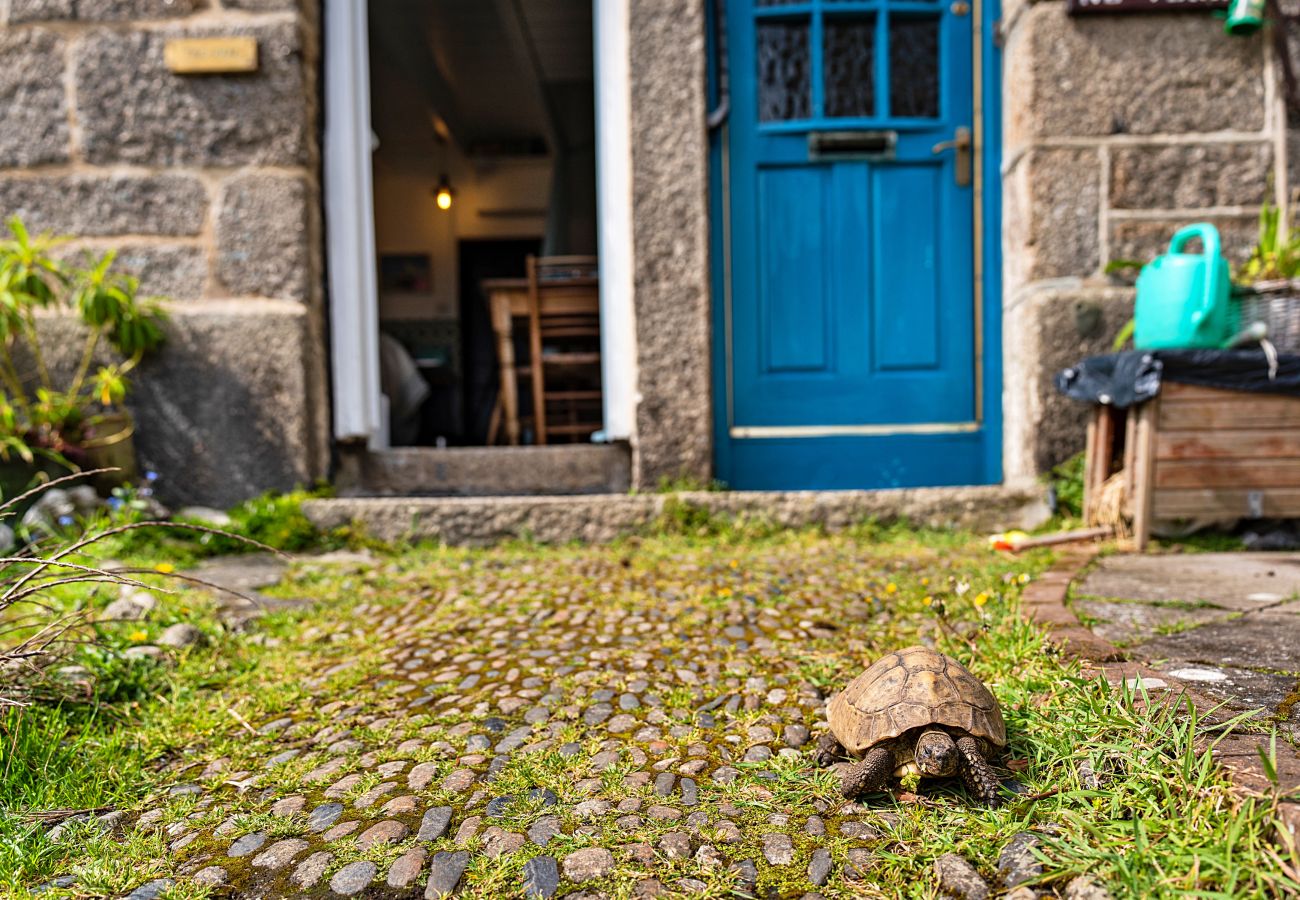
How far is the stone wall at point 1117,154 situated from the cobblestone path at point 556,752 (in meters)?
1.61

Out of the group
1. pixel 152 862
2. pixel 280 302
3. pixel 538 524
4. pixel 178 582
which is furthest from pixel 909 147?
pixel 152 862

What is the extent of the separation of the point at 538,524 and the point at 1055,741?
2.52 m

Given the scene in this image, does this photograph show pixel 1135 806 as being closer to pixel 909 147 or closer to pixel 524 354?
pixel 909 147

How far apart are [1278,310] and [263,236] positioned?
4230mm

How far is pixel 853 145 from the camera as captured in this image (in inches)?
159

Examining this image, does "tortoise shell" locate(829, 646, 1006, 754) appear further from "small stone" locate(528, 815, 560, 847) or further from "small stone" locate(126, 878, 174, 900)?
"small stone" locate(126, 878, 174, 900)

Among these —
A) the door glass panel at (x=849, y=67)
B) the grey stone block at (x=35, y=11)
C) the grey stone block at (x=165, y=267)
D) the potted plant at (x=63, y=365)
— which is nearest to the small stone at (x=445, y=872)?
the potted plant at (x=63, y=365)

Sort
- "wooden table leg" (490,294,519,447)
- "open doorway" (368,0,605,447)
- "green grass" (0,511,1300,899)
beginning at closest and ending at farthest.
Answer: "green grass" (0,511,1300,899)
"wooden table leg" (490,294,519,447)
"open doorway" (368,0,605,447)

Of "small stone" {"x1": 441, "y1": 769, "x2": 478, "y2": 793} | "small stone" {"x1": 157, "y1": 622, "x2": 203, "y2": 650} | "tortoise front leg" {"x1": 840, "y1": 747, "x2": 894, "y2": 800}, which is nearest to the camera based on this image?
"tortoise front leg" {"x1": 840, "y1": 747, "x2": 894, "y2": 800}

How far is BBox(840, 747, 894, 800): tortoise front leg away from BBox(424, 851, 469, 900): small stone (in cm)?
65

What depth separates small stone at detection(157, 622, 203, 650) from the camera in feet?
7.39

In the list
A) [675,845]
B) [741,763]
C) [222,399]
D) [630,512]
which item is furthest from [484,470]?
[675,845]

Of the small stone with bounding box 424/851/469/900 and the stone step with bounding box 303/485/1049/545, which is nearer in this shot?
the small stone with bounding box 424/851/469/900

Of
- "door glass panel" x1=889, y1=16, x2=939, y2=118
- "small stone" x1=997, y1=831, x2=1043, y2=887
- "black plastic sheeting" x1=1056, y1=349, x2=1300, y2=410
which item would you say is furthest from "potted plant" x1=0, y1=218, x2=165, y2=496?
"black plastic sheeting" x1=1056, y1=349, x2=1300, y2=410
